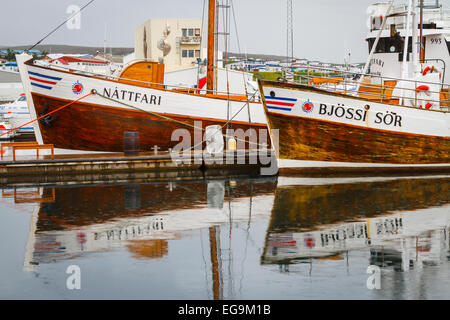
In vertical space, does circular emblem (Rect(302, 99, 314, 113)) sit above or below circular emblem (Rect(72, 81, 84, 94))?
below

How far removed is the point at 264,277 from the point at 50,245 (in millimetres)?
3887

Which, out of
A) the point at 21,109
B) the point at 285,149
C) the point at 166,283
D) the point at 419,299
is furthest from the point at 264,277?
the point at 21,109

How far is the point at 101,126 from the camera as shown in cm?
2097

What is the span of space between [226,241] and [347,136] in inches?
341

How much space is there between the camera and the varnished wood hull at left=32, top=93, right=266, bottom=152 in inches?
817

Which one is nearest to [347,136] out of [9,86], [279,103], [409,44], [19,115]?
[279,103]

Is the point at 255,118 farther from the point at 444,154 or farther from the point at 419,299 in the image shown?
the point at 419,299

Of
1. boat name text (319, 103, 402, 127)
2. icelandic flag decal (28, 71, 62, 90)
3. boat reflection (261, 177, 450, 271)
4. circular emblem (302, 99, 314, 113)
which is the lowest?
boat reflection (261, 177, 450, 271)

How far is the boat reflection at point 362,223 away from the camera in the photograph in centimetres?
999

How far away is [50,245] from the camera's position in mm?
10672

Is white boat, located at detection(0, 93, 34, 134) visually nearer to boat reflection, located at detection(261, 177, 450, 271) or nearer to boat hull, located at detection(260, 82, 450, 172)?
boat hull, located at detection(260, 82, 450, 172)

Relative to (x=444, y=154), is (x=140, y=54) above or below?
above

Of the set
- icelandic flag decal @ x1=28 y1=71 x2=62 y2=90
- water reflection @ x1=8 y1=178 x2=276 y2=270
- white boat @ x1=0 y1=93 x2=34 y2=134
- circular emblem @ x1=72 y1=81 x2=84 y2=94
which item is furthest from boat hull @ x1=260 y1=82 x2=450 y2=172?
white boat @ x1=0 y1=93 x2=34 y2=134

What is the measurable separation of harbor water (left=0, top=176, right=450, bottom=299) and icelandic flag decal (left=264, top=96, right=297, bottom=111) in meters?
2.50
